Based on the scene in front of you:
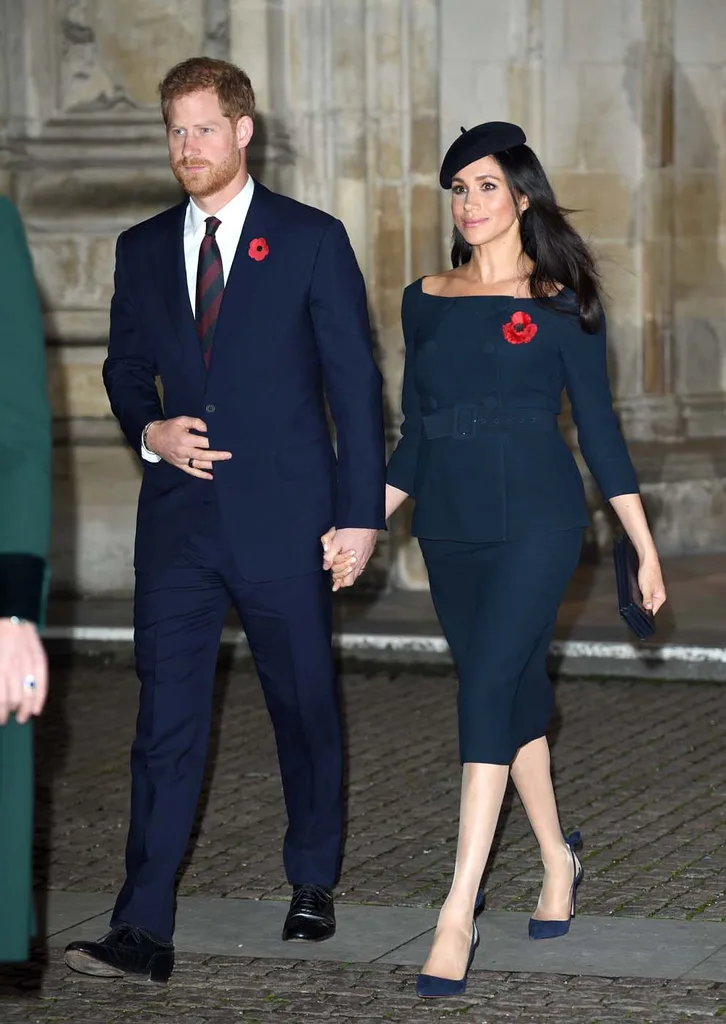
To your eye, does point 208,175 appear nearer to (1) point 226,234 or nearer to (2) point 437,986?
(1) point 226,234

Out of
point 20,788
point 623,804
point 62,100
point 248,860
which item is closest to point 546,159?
point 62,100

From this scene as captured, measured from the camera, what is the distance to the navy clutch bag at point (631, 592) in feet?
16.2

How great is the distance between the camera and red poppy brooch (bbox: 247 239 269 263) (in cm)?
493

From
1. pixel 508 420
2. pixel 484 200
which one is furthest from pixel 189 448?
pixel 484 200

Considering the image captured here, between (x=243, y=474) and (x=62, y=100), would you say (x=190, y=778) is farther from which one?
(x=62, y=100)

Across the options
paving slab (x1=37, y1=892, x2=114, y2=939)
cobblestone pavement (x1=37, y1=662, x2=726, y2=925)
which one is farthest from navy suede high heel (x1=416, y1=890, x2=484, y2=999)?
paving slab (x1=37, y1=892, x2=114, y2=939)

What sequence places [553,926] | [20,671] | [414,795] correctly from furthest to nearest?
[414,795] → [553,926] → [20,671]

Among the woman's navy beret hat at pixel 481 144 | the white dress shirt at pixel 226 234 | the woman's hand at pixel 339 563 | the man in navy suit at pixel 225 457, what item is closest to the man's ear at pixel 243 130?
the man in navy suit at pixel 225 457

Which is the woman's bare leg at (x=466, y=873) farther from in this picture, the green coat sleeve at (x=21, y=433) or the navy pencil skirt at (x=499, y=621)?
the green coat sleeve at (x=21, y=433)

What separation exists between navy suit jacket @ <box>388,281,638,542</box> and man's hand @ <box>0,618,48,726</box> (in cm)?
201

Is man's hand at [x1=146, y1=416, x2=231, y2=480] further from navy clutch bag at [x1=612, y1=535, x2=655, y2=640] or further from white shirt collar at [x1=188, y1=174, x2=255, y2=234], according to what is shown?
navy clutch bag at [x1=612, y1=535, x2=655, y2=640]

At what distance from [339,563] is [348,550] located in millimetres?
44

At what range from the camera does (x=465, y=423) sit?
4.91m

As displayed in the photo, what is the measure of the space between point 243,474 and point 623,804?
2.36 metres
